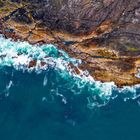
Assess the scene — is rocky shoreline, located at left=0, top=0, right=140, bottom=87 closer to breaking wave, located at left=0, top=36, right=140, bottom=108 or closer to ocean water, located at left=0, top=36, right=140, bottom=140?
breaking wave, located at left=0, top=36, right=140, bottom=108

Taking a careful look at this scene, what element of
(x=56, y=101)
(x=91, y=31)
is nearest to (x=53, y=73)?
(x=56, y=101)

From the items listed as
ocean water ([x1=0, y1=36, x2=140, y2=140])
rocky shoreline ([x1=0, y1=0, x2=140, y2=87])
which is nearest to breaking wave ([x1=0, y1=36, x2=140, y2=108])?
ocean water ([x1=0, y1=36, x2=140, y2=140])

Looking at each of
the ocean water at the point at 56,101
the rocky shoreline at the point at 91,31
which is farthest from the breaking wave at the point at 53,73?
the rocky shoreline at the point at 91,31

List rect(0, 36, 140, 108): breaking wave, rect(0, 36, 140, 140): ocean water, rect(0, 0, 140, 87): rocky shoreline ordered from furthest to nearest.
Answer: rect(0, 0, 140, 87): rocky shoreline → rect(0, 36, 140, 108): breaking wave → rect(0, 36, 140, 140): ocean water

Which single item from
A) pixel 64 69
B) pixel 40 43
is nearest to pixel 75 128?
pixel 64 69

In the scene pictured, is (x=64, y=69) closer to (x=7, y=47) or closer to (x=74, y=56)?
(x=74, y=56)

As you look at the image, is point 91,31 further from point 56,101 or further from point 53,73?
point 56,101

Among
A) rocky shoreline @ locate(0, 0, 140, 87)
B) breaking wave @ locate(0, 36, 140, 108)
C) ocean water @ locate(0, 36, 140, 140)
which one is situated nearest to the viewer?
ocean water @ locate(0, 36, 140, 140)

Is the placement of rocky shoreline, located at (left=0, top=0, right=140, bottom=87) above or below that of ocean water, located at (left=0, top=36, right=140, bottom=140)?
above

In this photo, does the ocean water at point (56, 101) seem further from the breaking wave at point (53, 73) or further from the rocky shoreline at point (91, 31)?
the rocky shoreline at point (91, 31)
